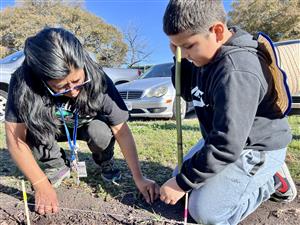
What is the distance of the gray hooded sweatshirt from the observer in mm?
1530

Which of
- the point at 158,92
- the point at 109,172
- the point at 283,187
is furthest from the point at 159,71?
the point at 283,187

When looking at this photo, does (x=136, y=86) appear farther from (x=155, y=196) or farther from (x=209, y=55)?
(x=209, y=55)

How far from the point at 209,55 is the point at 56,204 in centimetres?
125

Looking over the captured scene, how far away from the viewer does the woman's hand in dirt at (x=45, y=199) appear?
2.07 metres

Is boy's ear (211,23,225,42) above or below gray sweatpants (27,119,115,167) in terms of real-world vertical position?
above

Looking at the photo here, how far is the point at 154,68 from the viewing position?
7.24m

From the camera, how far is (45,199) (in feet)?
6.91

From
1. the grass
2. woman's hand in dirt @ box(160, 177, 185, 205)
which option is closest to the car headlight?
the grass

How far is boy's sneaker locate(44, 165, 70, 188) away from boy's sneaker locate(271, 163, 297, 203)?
1409 mm

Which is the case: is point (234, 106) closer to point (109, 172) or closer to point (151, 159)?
point (109, 172)

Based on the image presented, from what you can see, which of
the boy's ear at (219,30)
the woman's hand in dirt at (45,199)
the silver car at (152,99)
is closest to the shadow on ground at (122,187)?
the woman's hand in dirt at (45,199)

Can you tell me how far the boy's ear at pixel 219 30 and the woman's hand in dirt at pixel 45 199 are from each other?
132cm

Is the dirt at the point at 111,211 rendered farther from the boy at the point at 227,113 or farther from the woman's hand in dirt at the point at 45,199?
the boy at the point at 227,113

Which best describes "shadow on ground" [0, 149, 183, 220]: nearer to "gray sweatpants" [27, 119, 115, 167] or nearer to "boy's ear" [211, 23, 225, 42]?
"gray sweatpants" [27, 119, 115, 167]
